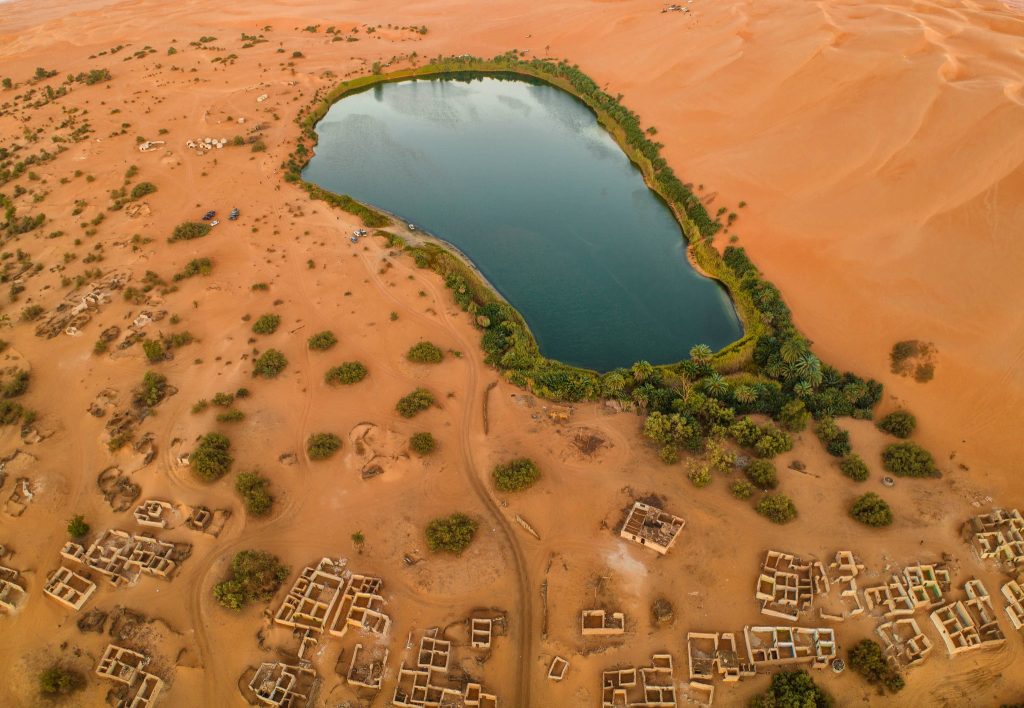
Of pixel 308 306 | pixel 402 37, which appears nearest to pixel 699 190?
pixel 308 306

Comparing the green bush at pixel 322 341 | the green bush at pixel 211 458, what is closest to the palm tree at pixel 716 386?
the green bush at pixel 322 341

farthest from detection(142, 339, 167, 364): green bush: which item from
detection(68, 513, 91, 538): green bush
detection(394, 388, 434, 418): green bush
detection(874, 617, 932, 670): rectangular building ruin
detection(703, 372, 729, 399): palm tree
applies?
detection(874, 617, 932, 670): rectangular building ruin

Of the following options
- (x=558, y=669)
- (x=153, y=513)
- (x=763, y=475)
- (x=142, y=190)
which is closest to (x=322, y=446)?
(x=153, y=513)

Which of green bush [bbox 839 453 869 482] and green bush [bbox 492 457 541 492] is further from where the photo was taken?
green bush [bbox 839 453 869 482]

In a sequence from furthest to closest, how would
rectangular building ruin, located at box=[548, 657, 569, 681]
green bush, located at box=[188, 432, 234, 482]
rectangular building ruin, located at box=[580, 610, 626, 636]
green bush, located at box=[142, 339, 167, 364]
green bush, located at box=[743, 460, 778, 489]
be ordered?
1. green bush, located at box=[142, 339, 167, 364]
2. green bush, located at box=[188, 432, 234, 482]
3. green bush, located at box=[743, 460, 778, 489]
4. rectangular building ruin, located at box=[580, 610, 626, 636]
5. rectangular building ruin, located at box=[548, 657, 569, 681]

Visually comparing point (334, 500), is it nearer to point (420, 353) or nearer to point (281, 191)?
point (420, 353)

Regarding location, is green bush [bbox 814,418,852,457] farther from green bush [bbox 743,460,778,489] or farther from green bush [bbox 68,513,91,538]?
green bush [bbox 68,513,91,538]

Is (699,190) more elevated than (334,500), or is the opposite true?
(699,190)
